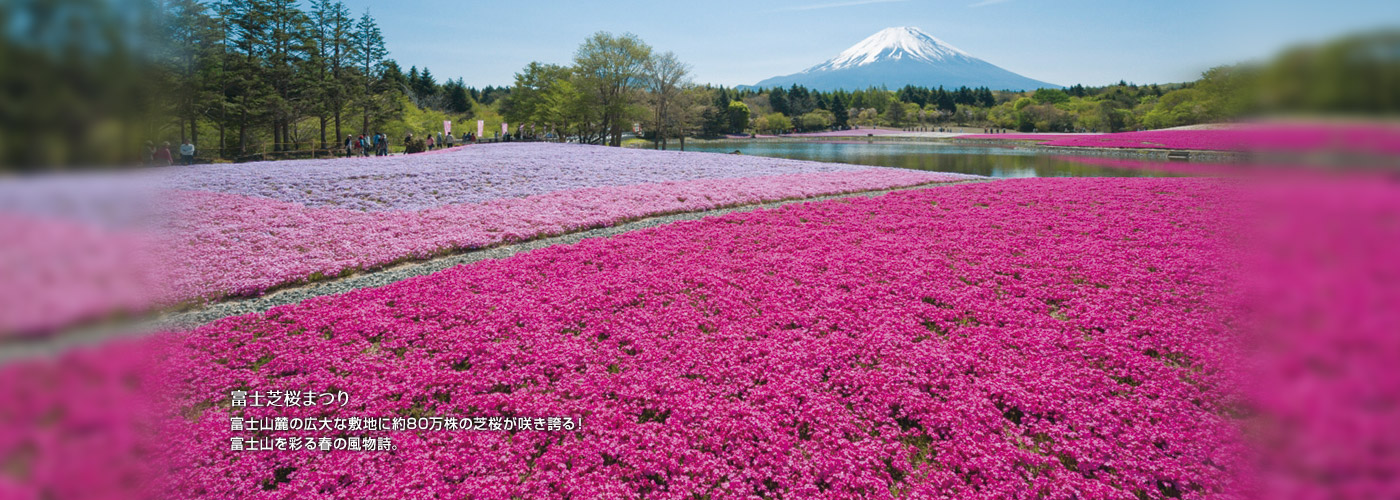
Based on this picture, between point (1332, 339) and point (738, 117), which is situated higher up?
point (738, 117)

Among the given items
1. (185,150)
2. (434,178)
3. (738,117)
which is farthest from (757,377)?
(738,117)

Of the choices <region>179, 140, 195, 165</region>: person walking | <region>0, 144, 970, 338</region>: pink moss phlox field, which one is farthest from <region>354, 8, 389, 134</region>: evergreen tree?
<region>179, 140, 195, 165</region>: person walking

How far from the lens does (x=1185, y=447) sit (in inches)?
177

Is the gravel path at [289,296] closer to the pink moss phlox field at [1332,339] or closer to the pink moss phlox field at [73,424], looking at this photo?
the pink moss phlox field at [73,424]

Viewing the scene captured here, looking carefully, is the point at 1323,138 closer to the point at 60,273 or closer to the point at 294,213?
the point at 60,273

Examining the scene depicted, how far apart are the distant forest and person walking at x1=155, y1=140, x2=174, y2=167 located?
22mm

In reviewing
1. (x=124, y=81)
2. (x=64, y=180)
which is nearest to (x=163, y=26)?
(x=124, y=81)

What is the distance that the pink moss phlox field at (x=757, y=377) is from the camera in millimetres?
4328

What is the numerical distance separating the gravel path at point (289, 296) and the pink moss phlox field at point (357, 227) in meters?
0.31

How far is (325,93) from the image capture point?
40125mm

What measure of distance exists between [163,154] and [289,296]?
9475 millimetres

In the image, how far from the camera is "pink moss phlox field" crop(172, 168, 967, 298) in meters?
9.42

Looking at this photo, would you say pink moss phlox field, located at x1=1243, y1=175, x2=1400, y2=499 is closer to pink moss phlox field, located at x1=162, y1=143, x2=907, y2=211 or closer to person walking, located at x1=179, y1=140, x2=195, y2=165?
person walking, located at x1=179, y1=140, x2=195, y2=165

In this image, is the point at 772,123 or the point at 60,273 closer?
the point at 60,273
